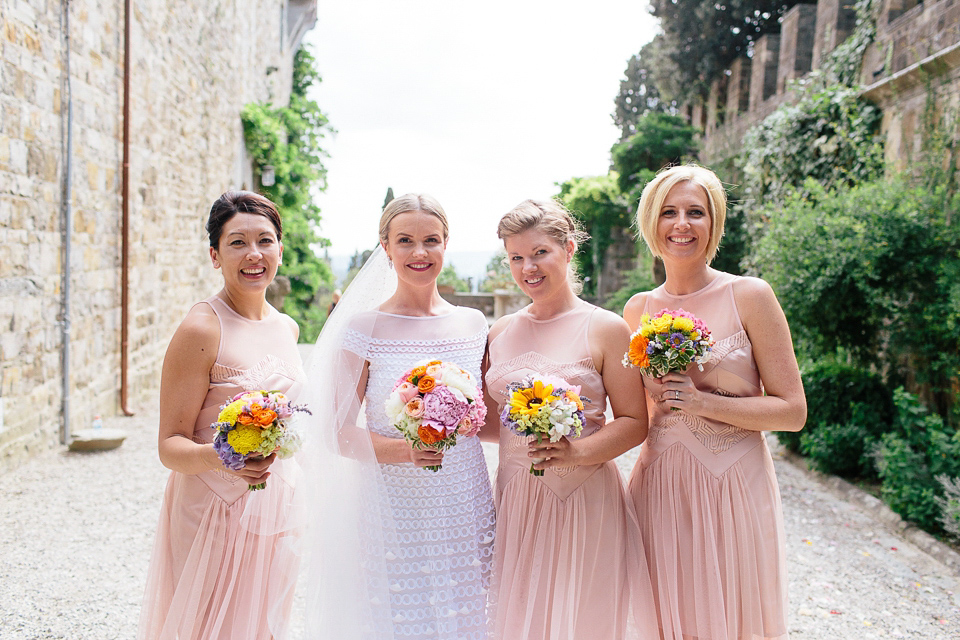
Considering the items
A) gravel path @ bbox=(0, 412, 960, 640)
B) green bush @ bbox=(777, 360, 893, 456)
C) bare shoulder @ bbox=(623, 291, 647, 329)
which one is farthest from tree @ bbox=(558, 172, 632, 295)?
bare shoulder @ bbox=(623, 291, 647, 329)

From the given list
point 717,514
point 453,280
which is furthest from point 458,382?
point 453,280

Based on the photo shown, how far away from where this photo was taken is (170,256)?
10477 mm

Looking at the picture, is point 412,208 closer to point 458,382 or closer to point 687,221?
point 458,382

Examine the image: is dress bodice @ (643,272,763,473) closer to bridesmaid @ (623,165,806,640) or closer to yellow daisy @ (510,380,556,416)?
bridesmaid @ (623,165,806,640)

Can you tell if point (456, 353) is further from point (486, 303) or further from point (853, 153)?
point (486, 303)

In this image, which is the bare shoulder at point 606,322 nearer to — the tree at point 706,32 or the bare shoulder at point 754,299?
the bare shoulder at point 754,299

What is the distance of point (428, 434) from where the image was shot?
223 cm

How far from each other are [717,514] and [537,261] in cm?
120

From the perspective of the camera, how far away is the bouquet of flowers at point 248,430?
2.16 meters

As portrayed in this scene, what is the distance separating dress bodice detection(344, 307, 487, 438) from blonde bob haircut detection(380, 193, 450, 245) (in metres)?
0.35

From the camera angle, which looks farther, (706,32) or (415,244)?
(706,32)

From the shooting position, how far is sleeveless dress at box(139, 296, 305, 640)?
8.10ft

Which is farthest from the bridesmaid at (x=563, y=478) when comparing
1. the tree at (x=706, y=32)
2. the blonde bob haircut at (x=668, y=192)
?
the tree at (x=706, y=32)

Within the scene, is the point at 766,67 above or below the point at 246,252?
above
